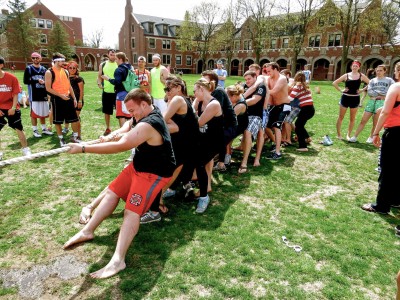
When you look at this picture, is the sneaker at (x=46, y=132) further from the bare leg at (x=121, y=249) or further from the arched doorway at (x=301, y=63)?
the arched doorway at (x=301, y=63)

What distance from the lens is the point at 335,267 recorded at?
3.19 m

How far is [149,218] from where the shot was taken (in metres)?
3.98

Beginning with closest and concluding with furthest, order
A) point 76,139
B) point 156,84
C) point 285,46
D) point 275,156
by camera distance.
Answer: point 275,156, point 76,139, point 156,84, point 285,46

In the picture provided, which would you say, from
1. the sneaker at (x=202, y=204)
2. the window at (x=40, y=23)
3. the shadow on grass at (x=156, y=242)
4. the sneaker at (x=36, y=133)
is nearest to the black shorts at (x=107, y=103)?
the sneaker at (x=36, y=133)

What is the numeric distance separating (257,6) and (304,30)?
386 inches

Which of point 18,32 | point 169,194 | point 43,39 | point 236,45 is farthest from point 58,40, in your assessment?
point 169,194

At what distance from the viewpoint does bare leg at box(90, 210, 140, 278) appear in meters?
2.90

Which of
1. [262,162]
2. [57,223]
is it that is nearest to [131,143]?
[57,223]

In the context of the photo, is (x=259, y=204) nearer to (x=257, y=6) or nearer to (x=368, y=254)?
(x=368, y=254)

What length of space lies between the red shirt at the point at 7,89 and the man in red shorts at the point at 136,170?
3.94 meters

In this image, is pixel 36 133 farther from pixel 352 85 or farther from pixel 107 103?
pixel 352 85

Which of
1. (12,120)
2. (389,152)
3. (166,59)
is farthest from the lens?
(166,59)

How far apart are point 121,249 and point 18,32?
52.9 m

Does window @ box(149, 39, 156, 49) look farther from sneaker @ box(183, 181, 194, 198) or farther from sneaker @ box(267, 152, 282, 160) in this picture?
sneaker @ box(183, 181, 194, 198)
